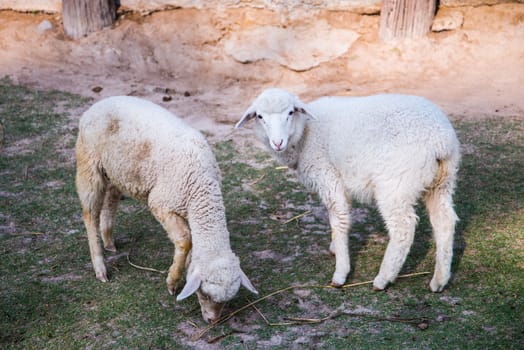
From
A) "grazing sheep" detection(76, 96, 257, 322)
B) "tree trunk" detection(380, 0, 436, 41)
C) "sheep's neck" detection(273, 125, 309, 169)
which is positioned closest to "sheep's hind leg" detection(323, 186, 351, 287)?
"sheep's neck" detection(273, 125, 309, 169)

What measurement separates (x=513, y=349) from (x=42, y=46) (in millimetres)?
9315

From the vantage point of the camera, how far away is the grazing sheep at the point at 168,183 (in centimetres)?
436

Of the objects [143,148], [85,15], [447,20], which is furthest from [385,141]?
[85,15]

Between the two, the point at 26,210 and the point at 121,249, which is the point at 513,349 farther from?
the point at 26,210

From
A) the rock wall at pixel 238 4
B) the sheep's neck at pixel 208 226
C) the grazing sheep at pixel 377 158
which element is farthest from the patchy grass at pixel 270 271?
the rock wall at pixel 238 4

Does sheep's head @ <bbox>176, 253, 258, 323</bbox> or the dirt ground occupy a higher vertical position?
the dirt ground

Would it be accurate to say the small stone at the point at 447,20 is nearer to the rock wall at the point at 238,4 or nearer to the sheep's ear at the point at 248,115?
the rock wall at the point at 238,4

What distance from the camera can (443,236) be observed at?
4.68 meters

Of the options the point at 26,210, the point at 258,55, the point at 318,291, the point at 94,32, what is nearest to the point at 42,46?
the point at 94,32

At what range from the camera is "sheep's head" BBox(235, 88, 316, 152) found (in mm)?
4930

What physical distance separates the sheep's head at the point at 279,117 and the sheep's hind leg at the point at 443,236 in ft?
4.08

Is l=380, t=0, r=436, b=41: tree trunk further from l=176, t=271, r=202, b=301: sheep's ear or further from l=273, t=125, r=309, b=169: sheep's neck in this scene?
l=176, t=271, r=202, b=301: sheep's ear

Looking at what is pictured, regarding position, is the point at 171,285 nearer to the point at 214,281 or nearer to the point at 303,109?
the point at 214,281

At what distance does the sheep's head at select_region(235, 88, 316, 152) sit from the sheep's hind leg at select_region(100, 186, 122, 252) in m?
1.45
